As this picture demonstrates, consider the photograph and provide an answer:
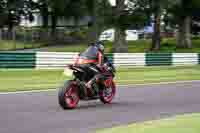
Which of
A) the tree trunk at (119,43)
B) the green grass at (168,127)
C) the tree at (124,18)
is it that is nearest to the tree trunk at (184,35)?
the tree at (124,18)

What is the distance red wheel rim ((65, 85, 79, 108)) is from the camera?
13.4 metres

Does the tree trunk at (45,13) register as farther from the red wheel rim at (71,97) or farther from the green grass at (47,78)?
the red wheel rim at (71,97)

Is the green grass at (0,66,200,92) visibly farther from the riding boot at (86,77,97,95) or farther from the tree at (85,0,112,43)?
the tree at (85,0,112,43)

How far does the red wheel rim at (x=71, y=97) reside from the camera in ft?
44.0

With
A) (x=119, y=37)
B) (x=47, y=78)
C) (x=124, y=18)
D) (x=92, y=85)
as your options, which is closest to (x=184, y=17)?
(x=119, y=37)

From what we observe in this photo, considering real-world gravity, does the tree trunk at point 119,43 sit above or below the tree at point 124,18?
below

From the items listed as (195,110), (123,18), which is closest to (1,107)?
(195,110)

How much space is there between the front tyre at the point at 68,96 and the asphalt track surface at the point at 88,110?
0.55 feet

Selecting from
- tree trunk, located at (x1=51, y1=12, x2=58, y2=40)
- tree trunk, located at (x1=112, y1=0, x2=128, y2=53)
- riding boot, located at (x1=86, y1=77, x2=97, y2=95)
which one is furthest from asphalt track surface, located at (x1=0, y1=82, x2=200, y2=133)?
tree trunk, located at (x1=51, y1=12, x2=58, y2=40)

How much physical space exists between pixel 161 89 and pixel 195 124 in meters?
9.56

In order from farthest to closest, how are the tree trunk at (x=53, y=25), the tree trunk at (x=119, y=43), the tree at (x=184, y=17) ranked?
1. the tree trunk at (x=53, y=25)
2. the tree at (x=184, y=17)
3. the tree trunk at (x=119, y=43)

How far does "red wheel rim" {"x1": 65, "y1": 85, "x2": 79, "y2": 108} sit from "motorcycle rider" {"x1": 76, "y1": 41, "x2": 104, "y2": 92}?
1.42 feet

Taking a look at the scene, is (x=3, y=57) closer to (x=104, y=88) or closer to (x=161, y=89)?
(x=161, y=89)

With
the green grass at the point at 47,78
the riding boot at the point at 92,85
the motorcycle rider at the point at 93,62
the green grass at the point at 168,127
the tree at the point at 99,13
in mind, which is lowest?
the green grass at the point at 47,78
